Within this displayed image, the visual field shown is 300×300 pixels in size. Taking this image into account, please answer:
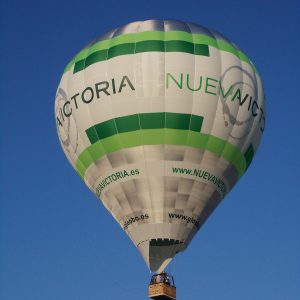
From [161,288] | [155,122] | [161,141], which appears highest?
[155,122]

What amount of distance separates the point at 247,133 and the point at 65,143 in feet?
20.8

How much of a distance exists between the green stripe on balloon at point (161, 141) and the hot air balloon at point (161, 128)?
1.3 inches

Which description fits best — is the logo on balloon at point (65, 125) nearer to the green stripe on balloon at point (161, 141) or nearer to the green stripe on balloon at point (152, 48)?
the green stripe on balloon at point (161, 141)

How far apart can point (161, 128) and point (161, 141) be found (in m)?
0.42

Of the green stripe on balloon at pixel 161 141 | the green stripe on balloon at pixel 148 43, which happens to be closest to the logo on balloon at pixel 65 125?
the green stripe on balloon at pixel 161 141

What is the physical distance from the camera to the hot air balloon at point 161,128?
3297cm

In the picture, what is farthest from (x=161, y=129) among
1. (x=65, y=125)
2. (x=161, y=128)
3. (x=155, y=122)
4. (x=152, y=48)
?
(x=65, y=125)

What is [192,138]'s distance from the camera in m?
33.0

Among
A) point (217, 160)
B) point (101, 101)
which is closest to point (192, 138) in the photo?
point (217, 160)

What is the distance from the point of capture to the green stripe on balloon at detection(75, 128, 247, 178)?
108 ft

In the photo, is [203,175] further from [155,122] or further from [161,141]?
[155,122]

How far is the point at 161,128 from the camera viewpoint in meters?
32.9

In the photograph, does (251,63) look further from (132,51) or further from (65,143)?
(65,143)

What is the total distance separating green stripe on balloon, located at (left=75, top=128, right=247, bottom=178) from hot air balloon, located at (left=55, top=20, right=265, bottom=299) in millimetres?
33
